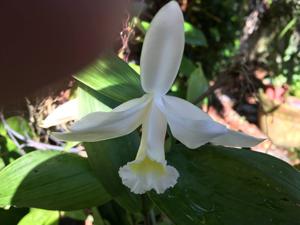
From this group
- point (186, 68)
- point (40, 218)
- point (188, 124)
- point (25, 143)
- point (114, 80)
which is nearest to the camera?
point (188, 124)

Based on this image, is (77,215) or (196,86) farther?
(196,86)

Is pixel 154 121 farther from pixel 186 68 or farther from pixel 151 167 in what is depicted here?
pixel 186 68

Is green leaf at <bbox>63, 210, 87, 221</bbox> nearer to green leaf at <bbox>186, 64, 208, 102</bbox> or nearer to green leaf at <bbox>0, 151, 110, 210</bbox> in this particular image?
green leaf at <bbox>0, 151, 110, 210</bbox>

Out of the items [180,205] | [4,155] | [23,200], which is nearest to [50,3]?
[180,205]

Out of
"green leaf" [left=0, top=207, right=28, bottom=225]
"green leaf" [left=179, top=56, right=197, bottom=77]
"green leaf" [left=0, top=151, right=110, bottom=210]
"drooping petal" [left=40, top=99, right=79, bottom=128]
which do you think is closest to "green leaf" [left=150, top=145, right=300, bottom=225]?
"green leaf" [left=0, top=151, right=110, bottom=210]


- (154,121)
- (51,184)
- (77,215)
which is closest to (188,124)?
(154,121)

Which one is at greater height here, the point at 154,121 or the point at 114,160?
the point at 154,121
